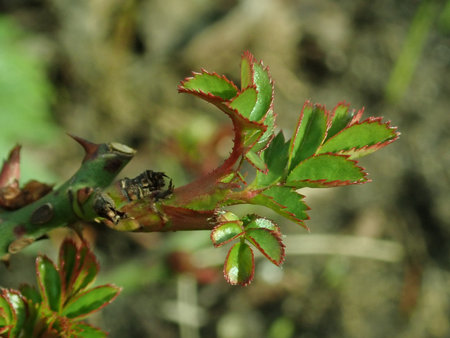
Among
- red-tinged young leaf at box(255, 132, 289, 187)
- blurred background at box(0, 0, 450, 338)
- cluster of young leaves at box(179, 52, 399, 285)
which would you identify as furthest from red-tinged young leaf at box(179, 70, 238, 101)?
blurred background at box(0, 0, 450, 338)

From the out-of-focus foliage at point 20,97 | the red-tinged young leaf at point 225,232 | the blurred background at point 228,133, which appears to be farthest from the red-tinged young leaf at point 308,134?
the out-of-focus foliage at point 20,97

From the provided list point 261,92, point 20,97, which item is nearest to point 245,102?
point 261,92

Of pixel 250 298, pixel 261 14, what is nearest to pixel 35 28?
pixel 261 14

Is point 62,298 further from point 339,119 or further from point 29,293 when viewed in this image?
point 339,119

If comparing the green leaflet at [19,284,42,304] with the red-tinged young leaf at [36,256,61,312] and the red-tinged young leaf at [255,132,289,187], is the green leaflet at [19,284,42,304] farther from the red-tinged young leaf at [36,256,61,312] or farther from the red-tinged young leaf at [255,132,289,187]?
the red-tinged young leaf at [255,132,289,187]

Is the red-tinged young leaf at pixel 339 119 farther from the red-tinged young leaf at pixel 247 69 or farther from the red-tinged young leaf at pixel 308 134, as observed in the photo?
the red-tinged young leaf at pixel 247 69

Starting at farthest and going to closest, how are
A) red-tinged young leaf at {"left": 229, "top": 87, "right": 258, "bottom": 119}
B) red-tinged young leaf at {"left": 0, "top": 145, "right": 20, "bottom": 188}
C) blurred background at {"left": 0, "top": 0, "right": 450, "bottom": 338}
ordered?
blurred background at {"left": 0, "top": 0, "right": 450, "bottom": 338} < red-tinged young leaf at {"left": 0, "top": 145, "right": 20, "bottom": 188} < red-tinged young leaf at {"left": 229, "top": 87, "right": 258, "bottom": 119}
